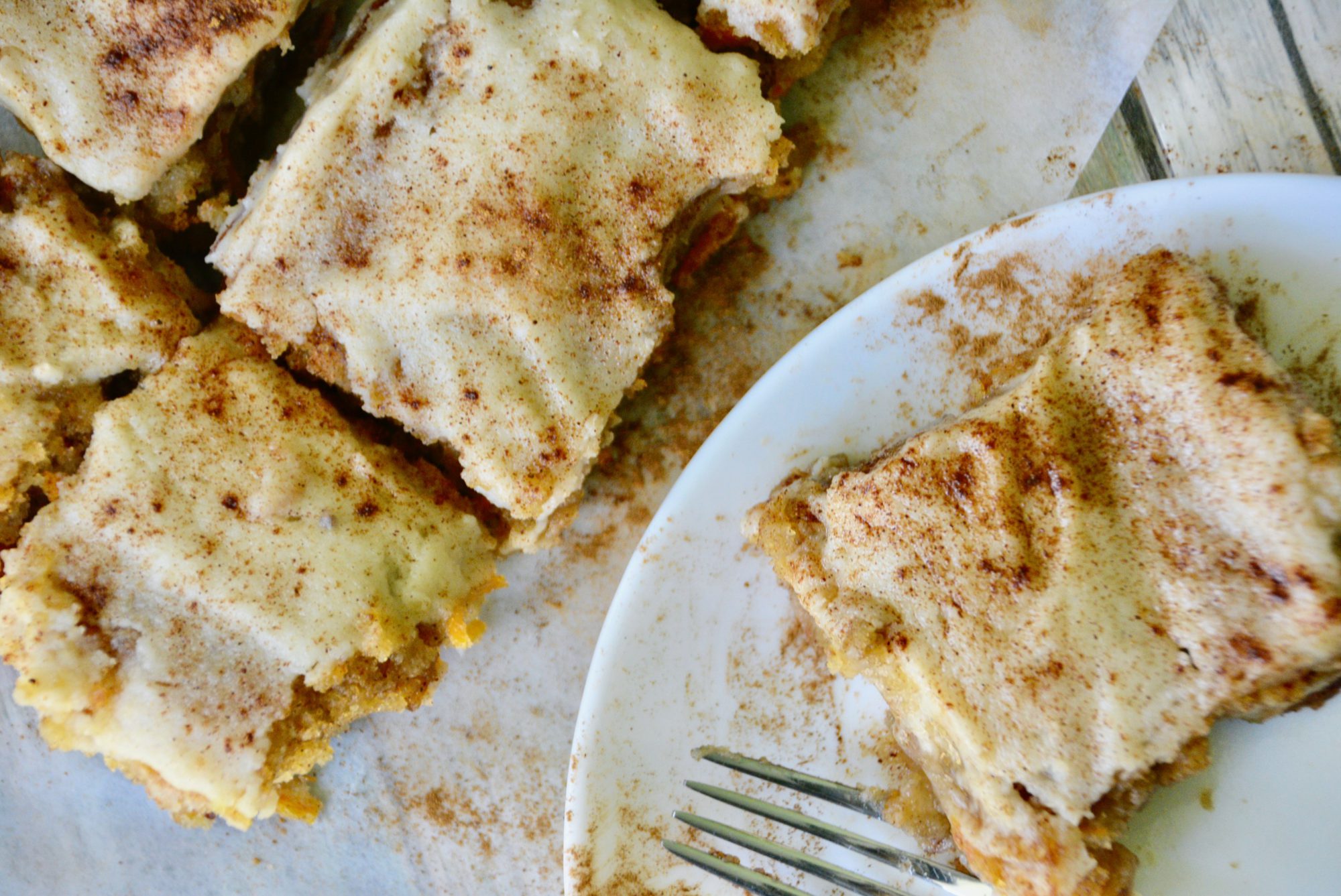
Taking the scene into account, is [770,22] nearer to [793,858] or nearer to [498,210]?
[498,210]

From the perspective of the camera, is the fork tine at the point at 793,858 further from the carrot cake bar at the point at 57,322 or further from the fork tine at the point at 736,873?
the carrot cake bar at the point at 57,322

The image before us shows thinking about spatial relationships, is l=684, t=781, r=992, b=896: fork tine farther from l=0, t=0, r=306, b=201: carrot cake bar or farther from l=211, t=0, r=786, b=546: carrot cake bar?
l=0, t=0, r=306, b=201: carrot cake bar

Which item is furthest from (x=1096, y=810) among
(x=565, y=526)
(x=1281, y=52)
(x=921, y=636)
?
Result: (x=1281, y=52)

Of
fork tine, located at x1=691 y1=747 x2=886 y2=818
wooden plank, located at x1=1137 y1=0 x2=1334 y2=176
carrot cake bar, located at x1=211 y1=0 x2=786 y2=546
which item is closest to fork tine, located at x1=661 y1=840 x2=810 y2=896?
fork tine, located at x1=691 y1=747 x2=886 y2=818

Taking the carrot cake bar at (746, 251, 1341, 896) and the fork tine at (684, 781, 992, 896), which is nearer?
the carrot cake bar at (746, 251, 1341, 896)

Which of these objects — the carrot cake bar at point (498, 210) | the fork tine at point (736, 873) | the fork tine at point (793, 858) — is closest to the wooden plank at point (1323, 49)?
the carrot cake bar at point (498, 210)

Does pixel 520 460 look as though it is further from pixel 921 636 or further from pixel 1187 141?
pixel 1187 141
